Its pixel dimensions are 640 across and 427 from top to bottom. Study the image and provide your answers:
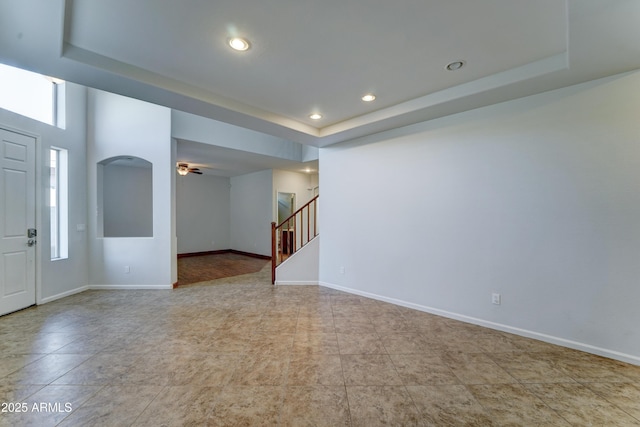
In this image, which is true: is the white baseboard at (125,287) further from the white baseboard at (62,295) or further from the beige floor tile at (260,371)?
the beige floor tile at (260,371)

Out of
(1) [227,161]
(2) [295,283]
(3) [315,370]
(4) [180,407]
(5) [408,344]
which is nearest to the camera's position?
(4) [180,407]

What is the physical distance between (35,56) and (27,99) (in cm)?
262

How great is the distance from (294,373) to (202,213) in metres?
7.74

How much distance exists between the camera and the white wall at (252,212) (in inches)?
318

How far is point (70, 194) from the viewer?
4.36m

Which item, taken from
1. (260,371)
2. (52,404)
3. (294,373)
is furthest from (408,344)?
(52,404)

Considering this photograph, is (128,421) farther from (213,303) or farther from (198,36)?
(198,36)

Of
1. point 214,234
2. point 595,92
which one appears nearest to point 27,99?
point 214,234

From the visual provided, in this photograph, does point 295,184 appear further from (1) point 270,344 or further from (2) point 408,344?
(2) point 408,344

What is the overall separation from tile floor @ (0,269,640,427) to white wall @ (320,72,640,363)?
372mm

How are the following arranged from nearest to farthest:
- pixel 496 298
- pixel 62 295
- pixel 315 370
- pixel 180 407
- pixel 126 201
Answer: pixel 180 407
pixel 315 370
pixel 496 298
pixel 62 295
pixel 126 201

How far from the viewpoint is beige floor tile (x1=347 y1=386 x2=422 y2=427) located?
173 centimetres

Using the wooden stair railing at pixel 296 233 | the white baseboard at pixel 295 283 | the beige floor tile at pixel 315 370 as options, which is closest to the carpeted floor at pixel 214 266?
the wooden stair railing at pixel 296 233

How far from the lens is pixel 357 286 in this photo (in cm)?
446
